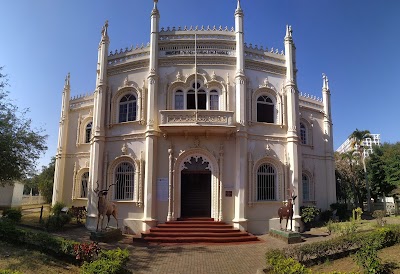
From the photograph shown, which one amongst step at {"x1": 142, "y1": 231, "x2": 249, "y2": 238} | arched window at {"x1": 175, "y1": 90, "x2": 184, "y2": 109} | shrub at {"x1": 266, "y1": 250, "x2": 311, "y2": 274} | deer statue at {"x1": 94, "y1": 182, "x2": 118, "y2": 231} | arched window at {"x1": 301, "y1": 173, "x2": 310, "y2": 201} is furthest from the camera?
arched window at {"x1": 301, "y1": 173, "x2": 310, "y2": 201}

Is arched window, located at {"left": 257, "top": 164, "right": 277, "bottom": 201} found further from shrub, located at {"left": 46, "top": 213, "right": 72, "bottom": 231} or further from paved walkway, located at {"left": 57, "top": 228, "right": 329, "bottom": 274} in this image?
shrub, located at {"left": 46, "top": 213, "right": 72, "bottom": 231}

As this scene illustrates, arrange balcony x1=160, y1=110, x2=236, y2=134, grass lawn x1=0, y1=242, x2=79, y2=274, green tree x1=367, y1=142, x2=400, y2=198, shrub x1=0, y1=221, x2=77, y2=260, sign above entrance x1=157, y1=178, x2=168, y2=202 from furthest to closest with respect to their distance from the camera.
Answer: green tree x1=367, y1=142, x2=400, y2=198 < sign above entrance x1=157, y1=178, x2=168, y2=202 < balcony x1=160, y1=110, x2=236, y2=134 < shrub x1=0, y1=221, x2=77, y2=260 < grass lawn x1=0, y1=242, x2=79, y2=274

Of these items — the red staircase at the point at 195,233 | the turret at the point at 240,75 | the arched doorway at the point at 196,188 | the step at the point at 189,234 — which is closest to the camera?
the red staircase at the point at 195,233

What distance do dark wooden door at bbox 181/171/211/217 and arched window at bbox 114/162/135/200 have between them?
2.91m

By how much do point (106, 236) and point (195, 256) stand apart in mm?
4513

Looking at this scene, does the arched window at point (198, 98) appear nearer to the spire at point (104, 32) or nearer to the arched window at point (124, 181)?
the arched window at point (124, 181)

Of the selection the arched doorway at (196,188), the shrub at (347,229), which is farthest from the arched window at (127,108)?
the shrub at (347,229)

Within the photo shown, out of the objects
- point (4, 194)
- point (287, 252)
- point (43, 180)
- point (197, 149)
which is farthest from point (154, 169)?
point (43, 180)

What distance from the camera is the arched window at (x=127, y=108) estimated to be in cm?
1847

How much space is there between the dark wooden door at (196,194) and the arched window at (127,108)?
463cm

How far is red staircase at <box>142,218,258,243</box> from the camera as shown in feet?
48.6

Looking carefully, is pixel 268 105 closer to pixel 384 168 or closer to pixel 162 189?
pixel 162 189

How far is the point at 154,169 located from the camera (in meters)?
16.8

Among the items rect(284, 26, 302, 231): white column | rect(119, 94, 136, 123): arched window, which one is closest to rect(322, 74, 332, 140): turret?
rect(284, 26, 302, 231): white column
